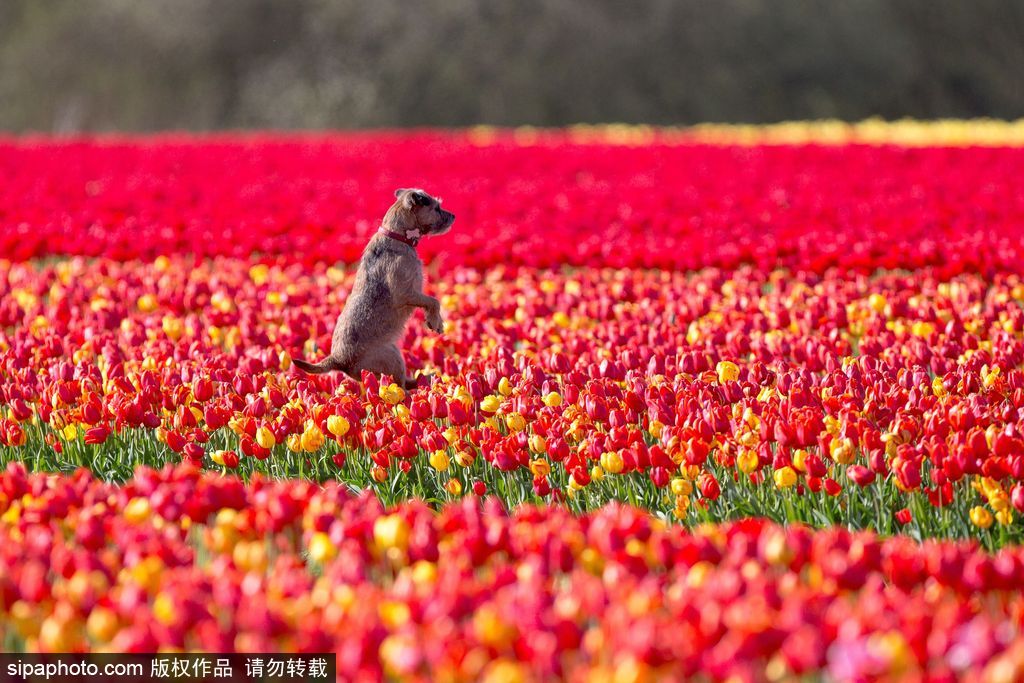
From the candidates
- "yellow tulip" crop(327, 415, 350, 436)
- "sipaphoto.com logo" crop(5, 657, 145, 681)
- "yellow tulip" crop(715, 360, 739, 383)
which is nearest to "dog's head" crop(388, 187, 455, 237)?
"yellow tulip" crop(715, 360, 739, 383)

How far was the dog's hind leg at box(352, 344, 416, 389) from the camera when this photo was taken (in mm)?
5648

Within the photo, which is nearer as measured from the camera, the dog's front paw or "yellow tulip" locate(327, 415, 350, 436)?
"yellow tulip" locate(327, 415, 350, 436)

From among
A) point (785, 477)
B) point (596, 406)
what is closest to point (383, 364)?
point (596, 406)

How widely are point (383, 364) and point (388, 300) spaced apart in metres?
0.26

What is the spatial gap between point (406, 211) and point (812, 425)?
84.2 inches

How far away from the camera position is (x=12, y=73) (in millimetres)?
33719

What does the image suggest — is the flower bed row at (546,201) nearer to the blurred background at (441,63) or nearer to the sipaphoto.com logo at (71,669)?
the sipaphoto.com logo at (71,669)

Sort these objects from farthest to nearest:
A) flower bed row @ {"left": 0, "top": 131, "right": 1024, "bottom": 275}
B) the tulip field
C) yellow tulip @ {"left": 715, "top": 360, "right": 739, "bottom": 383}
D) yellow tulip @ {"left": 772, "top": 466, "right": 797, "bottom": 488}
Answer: flower bed row @ {"left": 0, "top": 131, "right": 1024, "bottom": 275} → yellow tulip @ {"left": 715, "top": 360, "right": 739, "bottom": 383} → yellow tulip @ {"left": 772, "top": 466, "right": 797, "bottom": 488} → the tulip field

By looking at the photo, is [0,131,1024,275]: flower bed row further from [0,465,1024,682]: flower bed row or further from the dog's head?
[0,465,1024,682]: flower bed row

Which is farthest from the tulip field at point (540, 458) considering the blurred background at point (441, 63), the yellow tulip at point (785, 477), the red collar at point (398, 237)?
the blurred background at point (441, 63)

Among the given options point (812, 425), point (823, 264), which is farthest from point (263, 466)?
point (823, 264)

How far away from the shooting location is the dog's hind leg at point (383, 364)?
5.65 m

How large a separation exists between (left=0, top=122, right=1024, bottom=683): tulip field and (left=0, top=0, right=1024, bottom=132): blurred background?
22659mm

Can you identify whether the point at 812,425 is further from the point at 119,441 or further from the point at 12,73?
the point at 12,73
